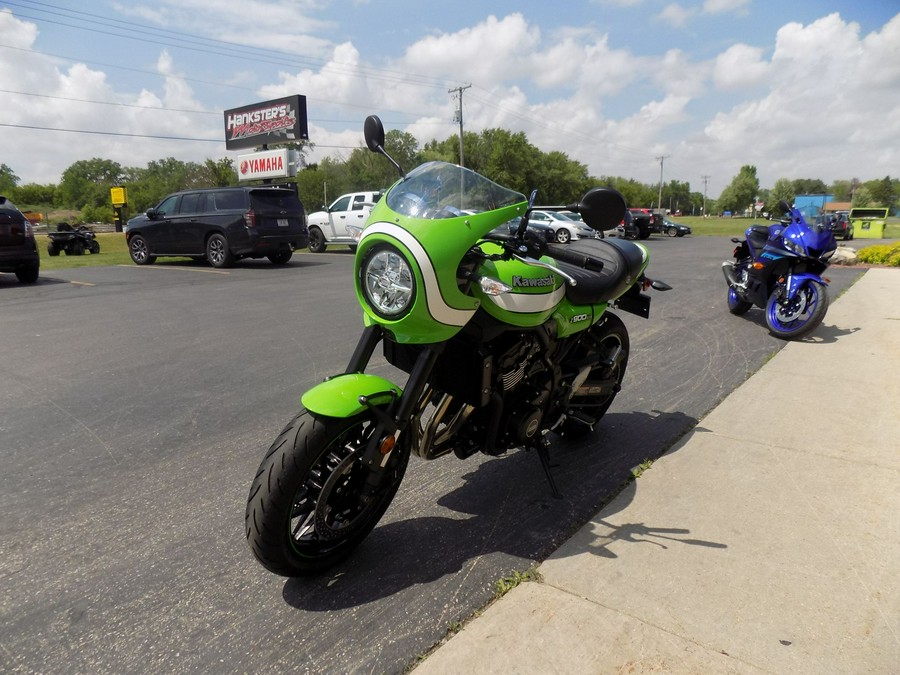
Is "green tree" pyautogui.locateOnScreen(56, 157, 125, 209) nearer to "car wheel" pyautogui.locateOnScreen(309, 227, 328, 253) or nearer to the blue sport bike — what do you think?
"car wheel" pyautogui.locateOnScreen(309, 227, 328, 253)

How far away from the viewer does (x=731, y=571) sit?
244 centimetres

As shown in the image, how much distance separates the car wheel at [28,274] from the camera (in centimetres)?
1134

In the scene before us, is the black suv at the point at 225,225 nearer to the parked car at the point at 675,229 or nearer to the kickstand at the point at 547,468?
the kickstand at the point at 547,468

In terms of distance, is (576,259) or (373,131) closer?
(576,259)

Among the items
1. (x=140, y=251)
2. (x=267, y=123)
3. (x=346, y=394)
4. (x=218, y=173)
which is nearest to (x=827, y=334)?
(x=346, y=394)

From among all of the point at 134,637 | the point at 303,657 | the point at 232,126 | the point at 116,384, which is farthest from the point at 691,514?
the point at 232,126

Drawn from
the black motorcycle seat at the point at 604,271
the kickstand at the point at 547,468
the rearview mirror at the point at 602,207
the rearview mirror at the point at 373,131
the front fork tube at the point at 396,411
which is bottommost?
the kickstand at the point at 547,468

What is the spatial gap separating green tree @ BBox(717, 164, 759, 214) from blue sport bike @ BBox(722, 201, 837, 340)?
128175mm

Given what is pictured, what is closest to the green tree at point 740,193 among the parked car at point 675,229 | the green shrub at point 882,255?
the parked car at point 675,229

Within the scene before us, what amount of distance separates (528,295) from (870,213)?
61057 millimetres

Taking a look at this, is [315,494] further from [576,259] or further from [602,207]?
Result: [602,207]

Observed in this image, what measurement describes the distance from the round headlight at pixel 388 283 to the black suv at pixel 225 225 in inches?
483

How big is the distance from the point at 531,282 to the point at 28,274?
12.4m

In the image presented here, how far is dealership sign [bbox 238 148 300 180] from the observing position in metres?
26.6
